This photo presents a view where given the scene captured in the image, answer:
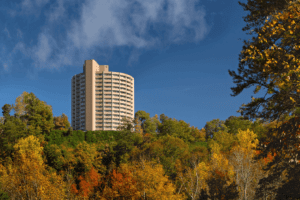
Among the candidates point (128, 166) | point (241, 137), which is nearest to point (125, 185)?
point (128, 166)

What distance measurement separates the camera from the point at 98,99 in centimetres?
13800

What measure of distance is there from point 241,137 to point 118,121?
86901mm

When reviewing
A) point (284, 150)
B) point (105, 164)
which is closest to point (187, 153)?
point (105, 164)

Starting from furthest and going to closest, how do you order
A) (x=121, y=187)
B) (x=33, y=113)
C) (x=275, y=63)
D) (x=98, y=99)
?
(x=98, y=99) → (x=33, y=113) → (x=121, y=187) → (x=275, y=63)

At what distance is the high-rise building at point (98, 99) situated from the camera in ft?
443

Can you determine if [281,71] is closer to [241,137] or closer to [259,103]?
[259,103]

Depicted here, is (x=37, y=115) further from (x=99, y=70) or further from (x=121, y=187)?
(x=99, y=70)

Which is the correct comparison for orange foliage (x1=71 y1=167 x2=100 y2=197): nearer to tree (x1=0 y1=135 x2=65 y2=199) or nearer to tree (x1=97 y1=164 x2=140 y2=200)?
tree (x1=97 y1=164 x2=140 y2=200)

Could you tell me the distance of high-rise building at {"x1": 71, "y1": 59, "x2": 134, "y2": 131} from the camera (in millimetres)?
135125

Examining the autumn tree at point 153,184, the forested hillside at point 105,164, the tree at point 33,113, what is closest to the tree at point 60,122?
the tree at point 33,113

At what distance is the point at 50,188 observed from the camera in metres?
40.3

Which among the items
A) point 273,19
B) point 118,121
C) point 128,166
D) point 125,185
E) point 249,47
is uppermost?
point 118,121

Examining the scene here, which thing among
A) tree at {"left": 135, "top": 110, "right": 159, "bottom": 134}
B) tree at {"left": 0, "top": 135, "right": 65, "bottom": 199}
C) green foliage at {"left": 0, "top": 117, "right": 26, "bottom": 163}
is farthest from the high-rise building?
tree at {"left": 0, "top": 135, "right": 65, "bottom": 199}

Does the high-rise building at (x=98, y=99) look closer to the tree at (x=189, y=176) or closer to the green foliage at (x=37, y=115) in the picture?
the green foliage at (x=37, y=115)
